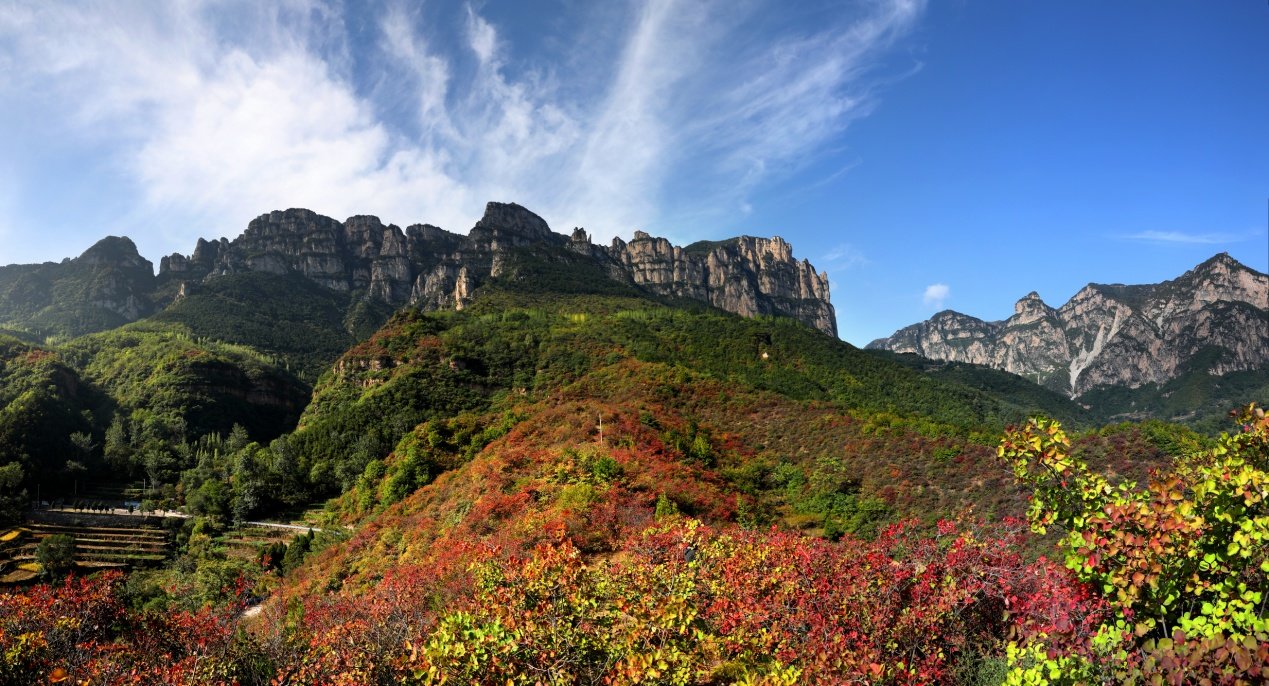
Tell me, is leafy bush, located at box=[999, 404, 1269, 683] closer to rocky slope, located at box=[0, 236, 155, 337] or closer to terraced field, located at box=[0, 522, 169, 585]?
terraced field, located at box=[0, 522, 169, 585]

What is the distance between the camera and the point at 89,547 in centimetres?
4762

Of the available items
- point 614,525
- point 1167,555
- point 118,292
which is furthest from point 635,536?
point 118,292

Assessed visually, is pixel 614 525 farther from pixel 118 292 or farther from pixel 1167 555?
pixel 118 292

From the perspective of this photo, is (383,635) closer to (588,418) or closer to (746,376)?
(588,418)

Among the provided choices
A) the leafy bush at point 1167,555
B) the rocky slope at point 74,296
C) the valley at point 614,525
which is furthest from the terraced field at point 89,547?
the rocky slope at point 74,296

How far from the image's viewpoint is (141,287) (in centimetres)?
19588

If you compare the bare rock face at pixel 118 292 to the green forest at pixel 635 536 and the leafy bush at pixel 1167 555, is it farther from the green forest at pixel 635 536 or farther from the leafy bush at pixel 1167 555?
the leafy bush at pixel 1167 555

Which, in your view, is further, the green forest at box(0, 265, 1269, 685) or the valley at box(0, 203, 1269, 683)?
the valley at box(0, 203, 1269, 683)

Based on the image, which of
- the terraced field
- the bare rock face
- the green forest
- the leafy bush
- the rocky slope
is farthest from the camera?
the bare rock face

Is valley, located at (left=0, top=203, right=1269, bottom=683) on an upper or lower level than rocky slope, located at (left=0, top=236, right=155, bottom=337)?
lower

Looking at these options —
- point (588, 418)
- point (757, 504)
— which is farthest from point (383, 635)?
point (588, 418)

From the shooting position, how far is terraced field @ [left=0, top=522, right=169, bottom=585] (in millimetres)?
40634

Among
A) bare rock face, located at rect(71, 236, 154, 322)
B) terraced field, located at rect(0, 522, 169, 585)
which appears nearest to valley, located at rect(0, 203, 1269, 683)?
terraced field, located at rect(0, 522, 169, 585)

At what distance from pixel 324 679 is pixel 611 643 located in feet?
13.9
